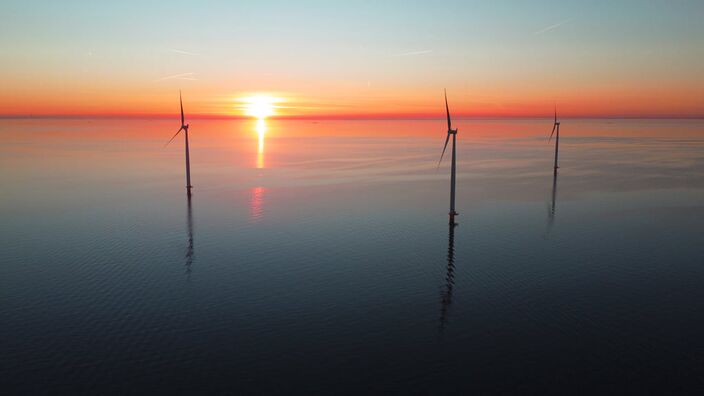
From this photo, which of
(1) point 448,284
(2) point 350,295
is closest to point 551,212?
(1) point 448,284

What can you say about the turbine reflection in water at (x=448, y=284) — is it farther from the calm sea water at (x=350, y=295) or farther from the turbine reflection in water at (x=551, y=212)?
the turbine reflection in water at (x=551, y=212)

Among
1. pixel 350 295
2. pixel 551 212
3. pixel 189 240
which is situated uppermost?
Answer: pixel 551 212

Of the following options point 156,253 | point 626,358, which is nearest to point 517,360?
point 626,358

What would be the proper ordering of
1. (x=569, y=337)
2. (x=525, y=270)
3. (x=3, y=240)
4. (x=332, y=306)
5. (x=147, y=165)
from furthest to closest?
1. (x=147, y=165)
2. (x=3, y=240)
3. (x=525, y=270)
4. (x=332, y=306)
5. (x=569, y=337)

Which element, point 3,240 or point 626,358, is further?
point 3,240

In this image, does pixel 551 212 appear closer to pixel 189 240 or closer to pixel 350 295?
pixel 350 295

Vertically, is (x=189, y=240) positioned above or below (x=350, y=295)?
above

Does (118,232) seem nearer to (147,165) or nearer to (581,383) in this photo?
(581,383)
